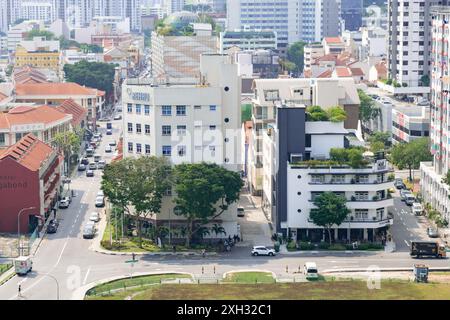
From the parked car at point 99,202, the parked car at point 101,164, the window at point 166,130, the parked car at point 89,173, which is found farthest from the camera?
the parked car at point 101,164

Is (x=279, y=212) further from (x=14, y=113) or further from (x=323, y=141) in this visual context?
(x=14, y=113)

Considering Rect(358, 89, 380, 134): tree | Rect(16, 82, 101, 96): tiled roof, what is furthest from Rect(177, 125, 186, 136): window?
Rect(16, 82, 101, 96): tiled roof

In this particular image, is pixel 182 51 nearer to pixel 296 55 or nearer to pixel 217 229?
pixel 217 229

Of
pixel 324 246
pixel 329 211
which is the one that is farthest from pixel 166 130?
pixel 324 246

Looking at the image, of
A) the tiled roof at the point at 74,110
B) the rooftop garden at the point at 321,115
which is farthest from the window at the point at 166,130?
the tiled roof at the point at 74,110

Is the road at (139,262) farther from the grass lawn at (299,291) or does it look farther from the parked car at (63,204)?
the parked car at (63,204)

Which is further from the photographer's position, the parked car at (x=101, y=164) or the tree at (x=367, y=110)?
the tree at (x=367, y=110)
